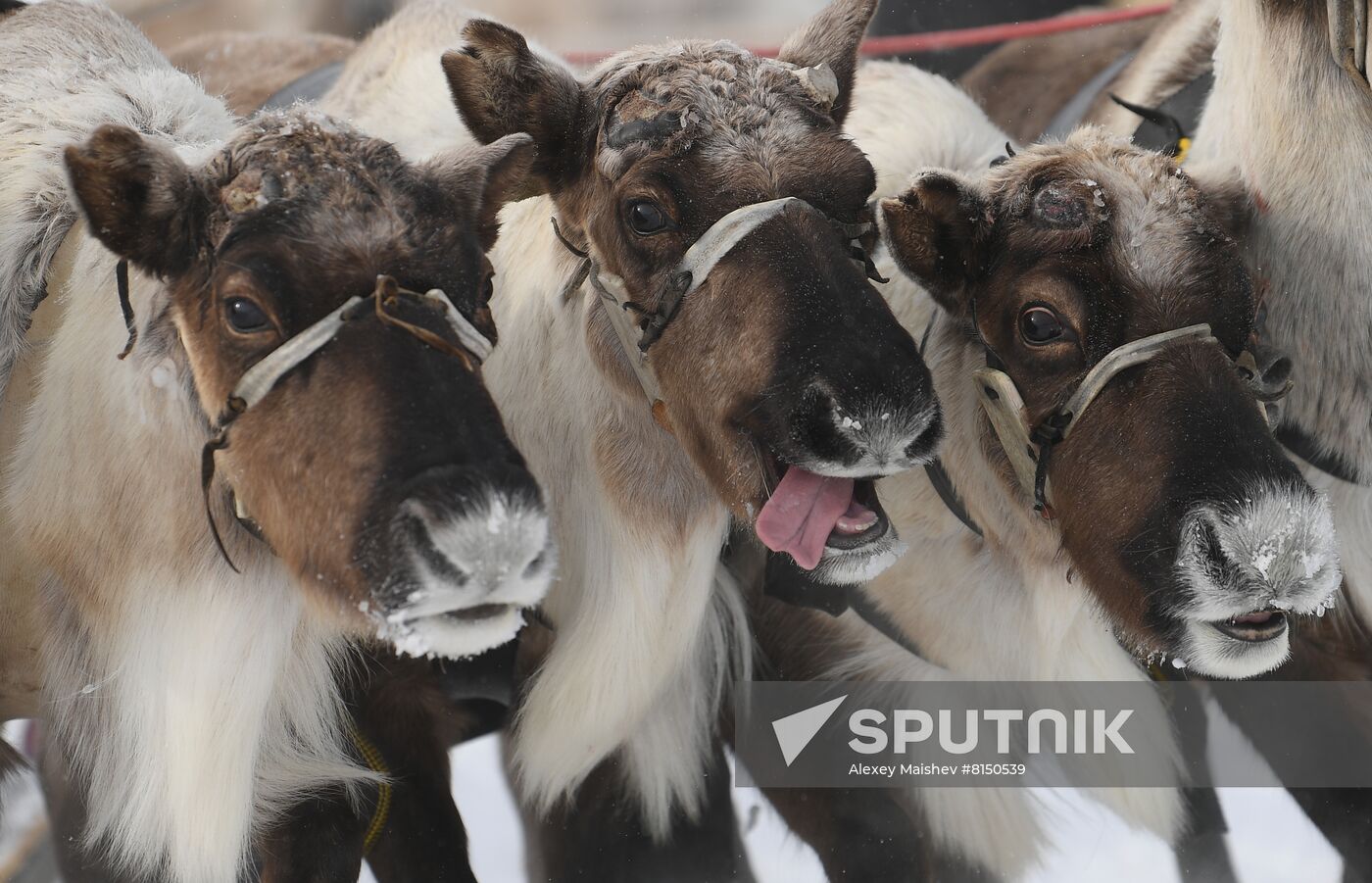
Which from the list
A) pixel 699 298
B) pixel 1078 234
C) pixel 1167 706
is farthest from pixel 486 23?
pixel 1167 706

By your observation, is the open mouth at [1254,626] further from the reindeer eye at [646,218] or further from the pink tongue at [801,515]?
the reindeer eye at [646,218]

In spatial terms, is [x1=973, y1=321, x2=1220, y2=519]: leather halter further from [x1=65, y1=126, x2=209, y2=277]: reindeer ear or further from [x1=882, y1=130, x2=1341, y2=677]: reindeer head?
[x1=65, y1=126, x2=209, y2=277]: reindeer ear

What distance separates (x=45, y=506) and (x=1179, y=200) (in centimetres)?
212

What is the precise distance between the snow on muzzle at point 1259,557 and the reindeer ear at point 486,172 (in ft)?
4.08

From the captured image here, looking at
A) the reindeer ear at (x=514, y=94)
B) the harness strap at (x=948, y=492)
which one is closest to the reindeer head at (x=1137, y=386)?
the harness strap at (x=948, y=492)

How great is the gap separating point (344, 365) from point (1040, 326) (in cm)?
122

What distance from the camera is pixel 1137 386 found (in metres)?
2.04

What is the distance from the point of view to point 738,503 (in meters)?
2.06

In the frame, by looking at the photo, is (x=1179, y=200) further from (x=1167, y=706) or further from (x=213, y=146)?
(x=213, y=146)

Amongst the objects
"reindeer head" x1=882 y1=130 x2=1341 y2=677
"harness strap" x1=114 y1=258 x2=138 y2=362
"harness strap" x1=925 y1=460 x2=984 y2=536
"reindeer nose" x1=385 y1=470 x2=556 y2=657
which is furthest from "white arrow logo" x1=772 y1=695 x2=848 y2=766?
"harness strap" x1=114 y1=258 x2=138 y2=362

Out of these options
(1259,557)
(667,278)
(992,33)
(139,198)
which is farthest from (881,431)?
(992,33)

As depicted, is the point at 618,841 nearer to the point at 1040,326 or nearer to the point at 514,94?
the point at 1040,326

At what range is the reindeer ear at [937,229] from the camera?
2160 millimetres

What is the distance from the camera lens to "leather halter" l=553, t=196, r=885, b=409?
2.00 m
